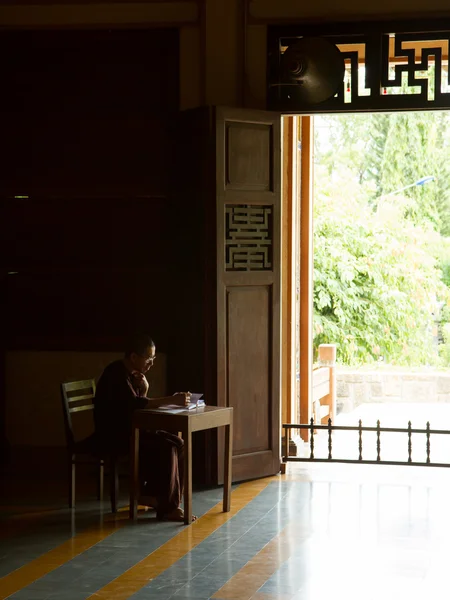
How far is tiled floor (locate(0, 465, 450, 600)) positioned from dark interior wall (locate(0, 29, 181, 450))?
1565mm

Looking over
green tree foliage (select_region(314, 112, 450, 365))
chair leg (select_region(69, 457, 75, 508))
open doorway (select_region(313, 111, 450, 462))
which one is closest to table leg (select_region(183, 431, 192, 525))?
chair leg (select_region(69, 457, 75, 508))

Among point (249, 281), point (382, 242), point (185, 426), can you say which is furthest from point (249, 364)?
point (382, 242)

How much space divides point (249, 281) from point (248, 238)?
0.90 ft

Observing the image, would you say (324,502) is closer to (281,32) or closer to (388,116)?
(281,32)

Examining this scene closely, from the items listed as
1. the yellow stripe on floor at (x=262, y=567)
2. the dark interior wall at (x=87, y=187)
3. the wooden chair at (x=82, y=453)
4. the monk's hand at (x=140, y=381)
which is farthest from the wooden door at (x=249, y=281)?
the yellow stripe on floor at (x=262, y=567)

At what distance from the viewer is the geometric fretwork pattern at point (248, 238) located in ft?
20.8

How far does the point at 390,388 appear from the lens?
11.6 m

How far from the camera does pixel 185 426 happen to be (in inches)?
207

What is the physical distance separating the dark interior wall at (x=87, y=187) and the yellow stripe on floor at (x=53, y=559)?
5.92 ft

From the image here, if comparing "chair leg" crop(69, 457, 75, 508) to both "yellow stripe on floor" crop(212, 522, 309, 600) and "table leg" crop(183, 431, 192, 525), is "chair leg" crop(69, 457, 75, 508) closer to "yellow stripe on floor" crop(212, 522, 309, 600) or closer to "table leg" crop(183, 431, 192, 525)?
"table leg" crop(183, 431, 192, 525)

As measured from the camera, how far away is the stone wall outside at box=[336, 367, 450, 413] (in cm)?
1160

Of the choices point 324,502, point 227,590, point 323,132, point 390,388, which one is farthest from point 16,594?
point 323,132

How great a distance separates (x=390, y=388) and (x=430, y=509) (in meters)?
6.02

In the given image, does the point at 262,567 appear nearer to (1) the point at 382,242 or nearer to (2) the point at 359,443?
(2) the point at 359,443
